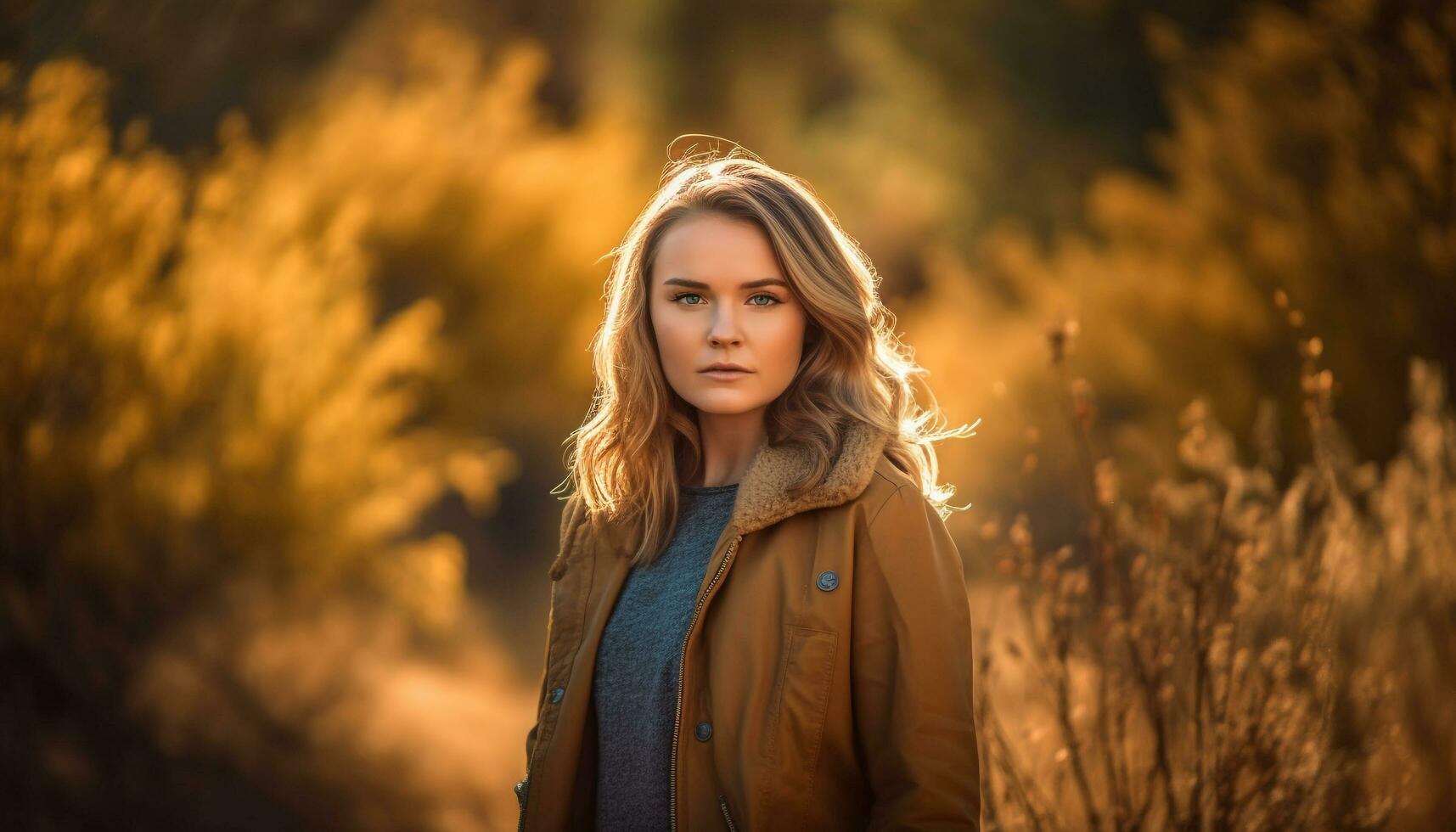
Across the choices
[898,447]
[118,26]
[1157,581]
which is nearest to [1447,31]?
[1157,581]

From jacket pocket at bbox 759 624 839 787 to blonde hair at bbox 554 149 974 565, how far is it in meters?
0.23

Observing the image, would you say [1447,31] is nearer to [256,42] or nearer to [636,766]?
[636,766]

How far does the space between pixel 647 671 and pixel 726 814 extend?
10.9 inches

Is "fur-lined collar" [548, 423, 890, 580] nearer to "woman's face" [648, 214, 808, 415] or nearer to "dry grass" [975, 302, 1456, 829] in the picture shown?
"woman's face" [648, 214, 808, 415]

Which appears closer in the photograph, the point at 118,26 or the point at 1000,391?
the point at 1000,391

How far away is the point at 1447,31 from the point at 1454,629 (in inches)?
98.6

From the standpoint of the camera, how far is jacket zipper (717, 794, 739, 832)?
5.40 feet

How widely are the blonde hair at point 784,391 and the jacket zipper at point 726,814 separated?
0.43m

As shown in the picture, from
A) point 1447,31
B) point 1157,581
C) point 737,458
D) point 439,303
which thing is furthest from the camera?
point 439,303

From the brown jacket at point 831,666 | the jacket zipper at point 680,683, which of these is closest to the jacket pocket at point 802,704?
the brown jacket at point 831,666

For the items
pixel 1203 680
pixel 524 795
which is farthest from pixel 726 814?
pixel 1203 680

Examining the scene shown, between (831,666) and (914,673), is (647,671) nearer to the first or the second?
(831,666)

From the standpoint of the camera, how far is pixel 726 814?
65.1 inches

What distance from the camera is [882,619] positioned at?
1650 mm
